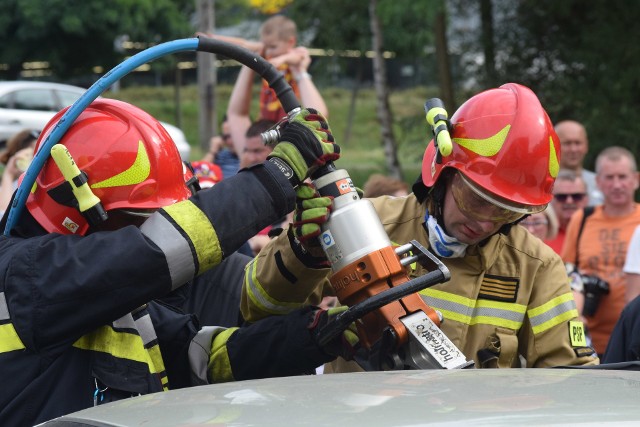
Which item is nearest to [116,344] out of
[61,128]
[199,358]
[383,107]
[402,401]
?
[199,358]

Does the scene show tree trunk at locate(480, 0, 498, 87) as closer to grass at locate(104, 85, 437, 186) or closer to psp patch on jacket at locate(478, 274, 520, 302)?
grass at locate(104, 85, 437, 186)

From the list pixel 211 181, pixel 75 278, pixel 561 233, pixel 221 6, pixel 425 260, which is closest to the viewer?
pixel 75 278

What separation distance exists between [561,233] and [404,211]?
3.71m

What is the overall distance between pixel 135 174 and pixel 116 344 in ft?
1.42

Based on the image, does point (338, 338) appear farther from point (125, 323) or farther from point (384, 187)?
point (384, 187)

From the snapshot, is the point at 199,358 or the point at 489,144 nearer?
the point at 199,358

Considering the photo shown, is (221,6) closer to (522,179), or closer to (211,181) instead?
(211,181)

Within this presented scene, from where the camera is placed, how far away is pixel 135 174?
284cm

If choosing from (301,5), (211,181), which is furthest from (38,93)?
(211,181)

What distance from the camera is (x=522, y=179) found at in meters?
3.36

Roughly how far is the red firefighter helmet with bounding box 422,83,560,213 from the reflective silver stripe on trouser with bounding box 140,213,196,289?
1.04m

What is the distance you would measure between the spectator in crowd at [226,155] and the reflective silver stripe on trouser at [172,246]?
4912 mm

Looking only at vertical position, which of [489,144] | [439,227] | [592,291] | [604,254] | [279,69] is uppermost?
[279,69]

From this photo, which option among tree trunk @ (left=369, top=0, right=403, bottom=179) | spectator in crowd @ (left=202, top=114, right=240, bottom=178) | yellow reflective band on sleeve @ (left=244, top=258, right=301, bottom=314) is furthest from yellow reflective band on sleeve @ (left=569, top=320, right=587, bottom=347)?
tree trunk @ (left=369, top=0, right=403, bottom=179)
